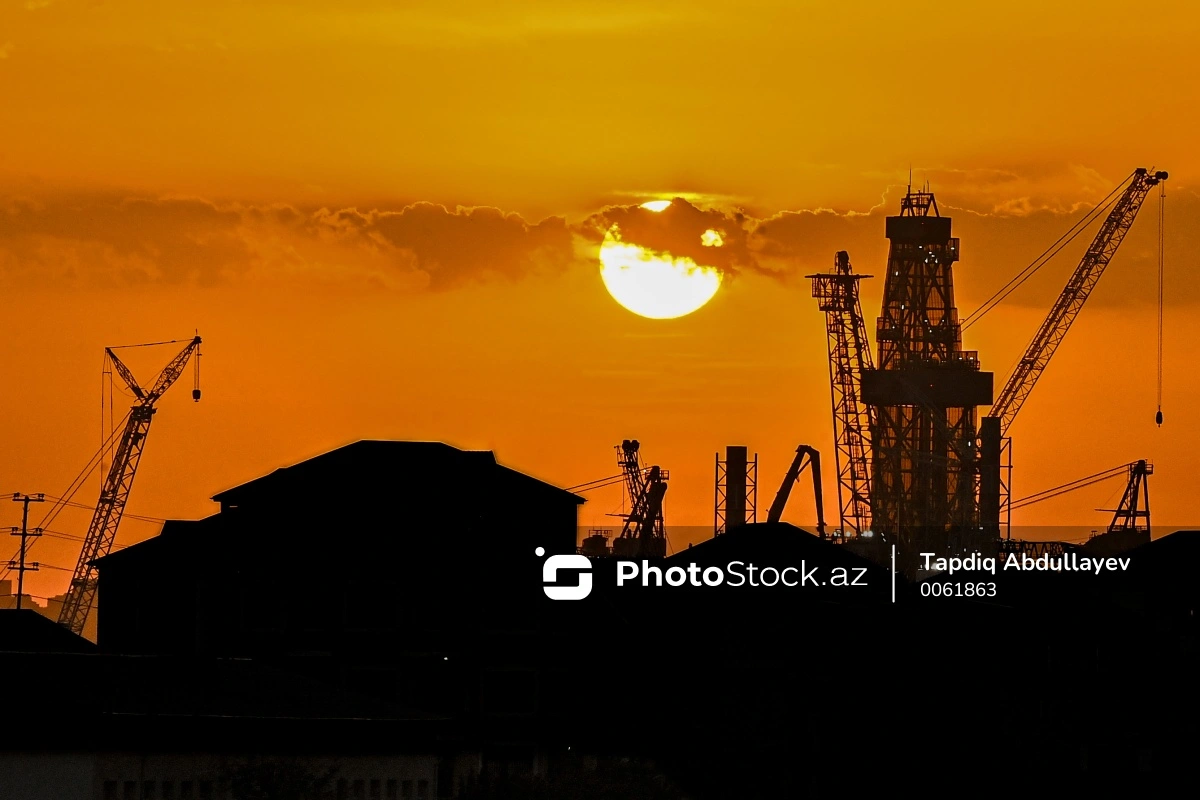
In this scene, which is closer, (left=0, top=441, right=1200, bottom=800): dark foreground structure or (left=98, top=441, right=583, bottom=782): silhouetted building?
(left=0, top=441, right=1200, bottom=800): dark foreground structure

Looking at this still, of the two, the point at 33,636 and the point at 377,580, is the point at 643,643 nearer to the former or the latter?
the point at 377,580

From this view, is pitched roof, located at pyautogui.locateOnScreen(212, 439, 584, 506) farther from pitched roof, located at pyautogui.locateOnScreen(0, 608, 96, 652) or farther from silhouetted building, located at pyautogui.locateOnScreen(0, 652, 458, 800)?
silhouetted building, located at pyautogui.locateOnScreen(0, 652, 458, 800)

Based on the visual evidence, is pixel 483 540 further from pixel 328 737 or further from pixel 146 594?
Answer: pixel 328 737

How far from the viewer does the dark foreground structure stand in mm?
103562

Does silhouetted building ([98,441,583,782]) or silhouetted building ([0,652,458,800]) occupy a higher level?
silhouetted building ([98,441,583,782])

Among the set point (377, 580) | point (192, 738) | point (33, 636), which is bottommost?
point (192, 738)

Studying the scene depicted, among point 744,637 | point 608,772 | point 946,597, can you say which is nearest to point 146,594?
point 744,637

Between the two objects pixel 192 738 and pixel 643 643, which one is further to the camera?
pixel 643 643

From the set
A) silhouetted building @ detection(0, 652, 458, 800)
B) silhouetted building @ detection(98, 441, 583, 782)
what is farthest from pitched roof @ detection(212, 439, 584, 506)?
silhouetted building @ detection(0, 652, 458, 800)

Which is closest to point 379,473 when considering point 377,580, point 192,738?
point 377,580

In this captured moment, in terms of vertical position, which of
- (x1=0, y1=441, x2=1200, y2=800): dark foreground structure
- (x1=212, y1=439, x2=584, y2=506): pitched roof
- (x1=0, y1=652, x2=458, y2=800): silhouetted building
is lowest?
(x1=0, y1=652, x2=458, y2=800): silhouetted building

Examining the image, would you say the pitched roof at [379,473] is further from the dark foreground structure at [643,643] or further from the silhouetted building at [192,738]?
the silhouetted building at [192,738]

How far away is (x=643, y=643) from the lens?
11056cm

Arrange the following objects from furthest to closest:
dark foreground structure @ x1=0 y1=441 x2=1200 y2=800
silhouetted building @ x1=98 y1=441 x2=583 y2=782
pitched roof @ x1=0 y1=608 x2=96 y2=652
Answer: silhouetted building @ x1=98 y1=441 x2=583 y2=782
pitched roof @ x1=0 y1=608 x2=96 y2=652
dark foreground structure @ x1=0 y1=441 x2=1200 y2=800
